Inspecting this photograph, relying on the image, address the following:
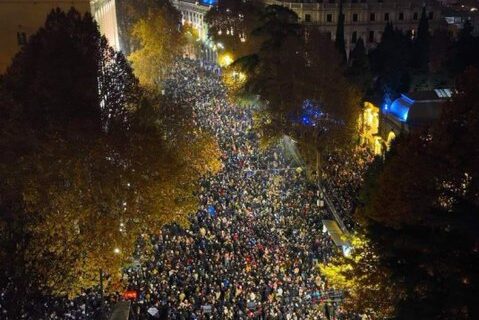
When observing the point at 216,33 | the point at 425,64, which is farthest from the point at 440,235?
the point at 216,33

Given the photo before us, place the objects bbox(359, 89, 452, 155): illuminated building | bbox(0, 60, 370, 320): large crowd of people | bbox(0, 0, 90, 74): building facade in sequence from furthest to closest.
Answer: bbox(0, 0, 90, 74): building facade, bbox(359, 89, 452, 155): illuminated building, bbox(0, 60, 370, 320): large crowd of people

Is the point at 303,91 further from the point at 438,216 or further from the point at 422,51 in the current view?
the point at 438,216

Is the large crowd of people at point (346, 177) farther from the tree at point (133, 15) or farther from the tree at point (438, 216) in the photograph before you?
the tree at point (133, 15)

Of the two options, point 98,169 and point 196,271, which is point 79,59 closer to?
point 98,169

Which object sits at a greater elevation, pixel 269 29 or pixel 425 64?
pixel 269 29

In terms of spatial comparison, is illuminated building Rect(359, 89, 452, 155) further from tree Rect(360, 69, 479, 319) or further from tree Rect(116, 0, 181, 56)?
tree Rect(116, 0, 181, 56)

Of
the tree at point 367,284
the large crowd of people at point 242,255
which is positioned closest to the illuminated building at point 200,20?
the large crowd of people at point 242,255

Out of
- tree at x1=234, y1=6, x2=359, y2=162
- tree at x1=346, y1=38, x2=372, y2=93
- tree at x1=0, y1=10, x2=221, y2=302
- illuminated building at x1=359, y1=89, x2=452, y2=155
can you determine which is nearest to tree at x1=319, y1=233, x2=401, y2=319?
tree at x1=0, y1=10, x2=221, y2=302
